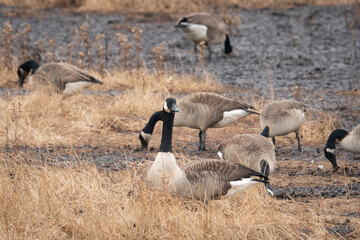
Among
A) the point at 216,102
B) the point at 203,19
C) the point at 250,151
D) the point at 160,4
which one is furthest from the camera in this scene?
the point at 160,4

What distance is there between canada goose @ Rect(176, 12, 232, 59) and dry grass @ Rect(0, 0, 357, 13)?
4666 millimetres

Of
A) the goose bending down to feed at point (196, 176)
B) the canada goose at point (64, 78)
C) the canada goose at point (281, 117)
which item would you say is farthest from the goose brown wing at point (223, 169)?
the canada goose at point (64, 78)

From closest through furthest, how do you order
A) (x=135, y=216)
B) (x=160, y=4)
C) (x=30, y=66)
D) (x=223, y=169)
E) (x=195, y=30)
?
(x=135, y=216) → (x=223, y=169) → (x=30, y=66) → (x=195, y=30) → (x=160, y=4)

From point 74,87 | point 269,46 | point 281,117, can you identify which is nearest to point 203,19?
point 269,46

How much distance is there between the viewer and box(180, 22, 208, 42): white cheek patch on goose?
15008 mm

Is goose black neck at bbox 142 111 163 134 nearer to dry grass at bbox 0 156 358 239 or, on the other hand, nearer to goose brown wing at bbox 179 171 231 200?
dry grass at bbox 0 156 358 239

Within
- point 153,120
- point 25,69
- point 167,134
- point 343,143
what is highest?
point 167,134

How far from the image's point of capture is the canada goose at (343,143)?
23.6 ft

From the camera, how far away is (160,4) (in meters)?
20.5

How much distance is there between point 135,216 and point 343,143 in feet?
11.3

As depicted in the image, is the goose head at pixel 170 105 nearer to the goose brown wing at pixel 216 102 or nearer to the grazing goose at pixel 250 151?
the grazing goose at pixel 250 151

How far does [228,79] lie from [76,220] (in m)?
8.71

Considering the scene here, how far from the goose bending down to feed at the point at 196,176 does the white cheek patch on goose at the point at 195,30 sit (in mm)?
9530

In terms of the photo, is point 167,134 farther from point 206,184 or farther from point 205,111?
point 205,111
